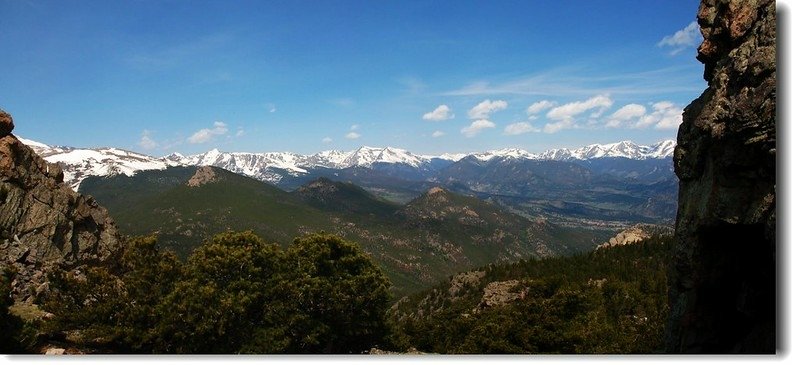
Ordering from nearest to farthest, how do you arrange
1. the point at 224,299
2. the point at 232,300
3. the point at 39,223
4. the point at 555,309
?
the point at 224,299
the point at 232,300
the point at 39,223
the point at 555,309

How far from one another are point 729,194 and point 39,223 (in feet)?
164

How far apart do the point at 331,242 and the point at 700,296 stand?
26.3 m

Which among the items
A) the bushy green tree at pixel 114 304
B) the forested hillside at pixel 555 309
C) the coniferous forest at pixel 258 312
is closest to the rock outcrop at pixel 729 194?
the forested hillside at pixel 555 309

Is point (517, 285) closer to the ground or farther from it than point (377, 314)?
closer to the ground

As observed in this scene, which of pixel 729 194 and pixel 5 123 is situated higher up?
pixel 5 123

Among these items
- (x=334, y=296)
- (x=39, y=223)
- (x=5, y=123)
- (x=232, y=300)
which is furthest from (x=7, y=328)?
(x=5, y=123)

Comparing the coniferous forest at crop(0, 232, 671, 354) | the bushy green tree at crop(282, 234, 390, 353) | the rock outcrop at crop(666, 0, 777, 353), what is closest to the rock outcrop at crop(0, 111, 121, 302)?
the coniferous forest at crop(0, 232, 671, 354)

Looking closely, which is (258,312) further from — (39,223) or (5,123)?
(5,123)

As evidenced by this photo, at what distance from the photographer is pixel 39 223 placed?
41.0 meters

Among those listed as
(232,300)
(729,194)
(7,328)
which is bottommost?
(232,300)

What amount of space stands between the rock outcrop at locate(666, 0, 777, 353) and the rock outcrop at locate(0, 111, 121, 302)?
41620mm

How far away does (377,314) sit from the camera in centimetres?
4006

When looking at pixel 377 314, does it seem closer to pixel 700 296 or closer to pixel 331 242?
pixel 331 242

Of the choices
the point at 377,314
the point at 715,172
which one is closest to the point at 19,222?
the point at 377,314
